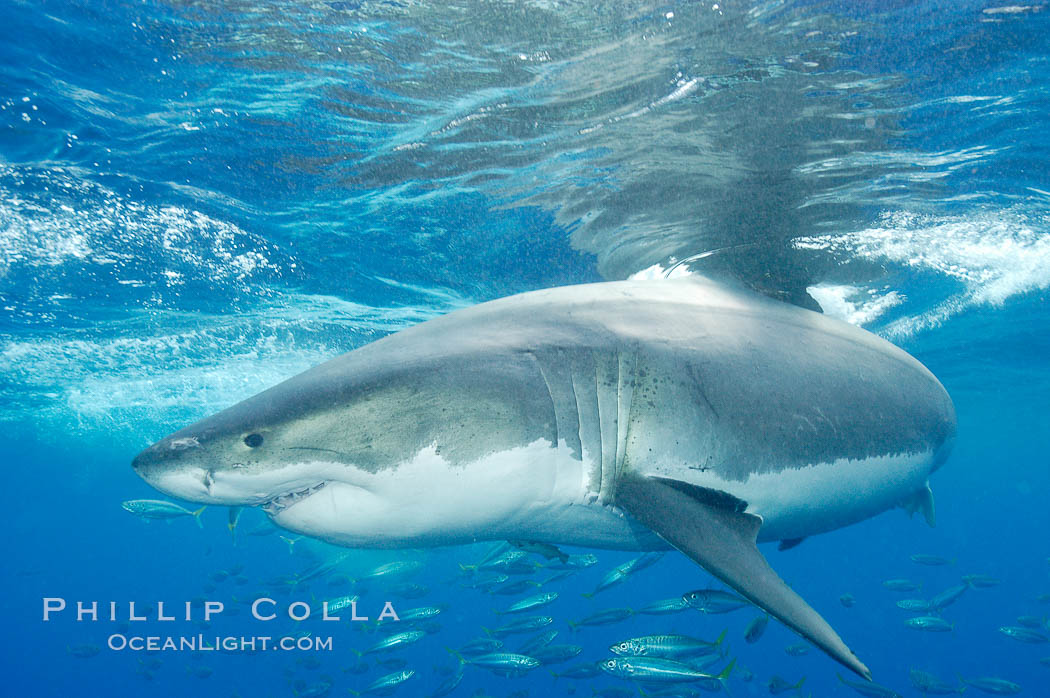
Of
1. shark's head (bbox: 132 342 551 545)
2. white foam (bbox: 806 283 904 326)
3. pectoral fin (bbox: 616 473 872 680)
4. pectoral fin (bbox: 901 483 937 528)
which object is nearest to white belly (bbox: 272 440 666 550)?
shark's head (bbox: 132 342 551 545)

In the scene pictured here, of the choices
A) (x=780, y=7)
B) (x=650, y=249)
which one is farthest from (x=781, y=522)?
(x=650, y=249)

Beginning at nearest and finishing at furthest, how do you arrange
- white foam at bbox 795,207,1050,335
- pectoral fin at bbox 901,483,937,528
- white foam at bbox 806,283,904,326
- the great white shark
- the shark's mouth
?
the great white shark
the shark's mouth
pectoral fin at bbox 901,483,937,528
white foam at bbox 795,207,1050,335
white foam at bbox 806,283,904,326

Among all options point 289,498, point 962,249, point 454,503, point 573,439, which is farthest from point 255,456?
point 962,249

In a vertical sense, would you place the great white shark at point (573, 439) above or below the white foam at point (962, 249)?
below

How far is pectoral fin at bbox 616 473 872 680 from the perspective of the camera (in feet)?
7.32

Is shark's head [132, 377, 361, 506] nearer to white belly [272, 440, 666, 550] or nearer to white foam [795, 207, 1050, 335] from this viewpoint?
white belly [272, 440, 666, 550]

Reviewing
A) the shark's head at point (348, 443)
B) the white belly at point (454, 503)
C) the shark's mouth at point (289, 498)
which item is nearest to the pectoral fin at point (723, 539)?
the white belly at point (454, 503)

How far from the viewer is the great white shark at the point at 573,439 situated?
2350 millimetres

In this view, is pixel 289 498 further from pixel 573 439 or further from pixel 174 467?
pixel 573 439

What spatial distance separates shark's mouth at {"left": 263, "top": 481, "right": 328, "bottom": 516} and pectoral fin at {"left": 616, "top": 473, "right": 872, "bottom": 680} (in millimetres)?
1345

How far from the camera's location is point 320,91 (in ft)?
22.1

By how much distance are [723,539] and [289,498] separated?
1832 mm

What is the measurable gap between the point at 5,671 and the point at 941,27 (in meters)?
111

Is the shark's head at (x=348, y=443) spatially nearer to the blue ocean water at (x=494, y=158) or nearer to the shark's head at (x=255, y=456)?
the shark's head at (x=255, y=456)
